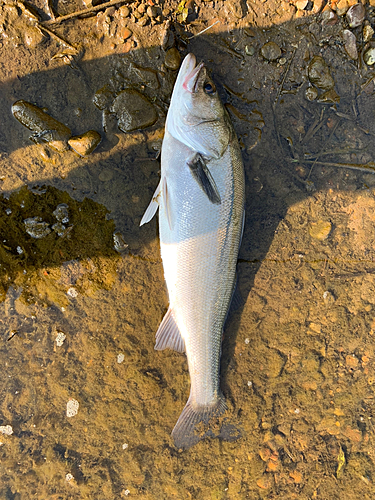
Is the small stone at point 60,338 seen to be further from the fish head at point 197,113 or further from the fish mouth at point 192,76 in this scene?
the fish mouth at point 192,76

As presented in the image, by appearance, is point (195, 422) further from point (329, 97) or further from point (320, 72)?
point (320, 72)

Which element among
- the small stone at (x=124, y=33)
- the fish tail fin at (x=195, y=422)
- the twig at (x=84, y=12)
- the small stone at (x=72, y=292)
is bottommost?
the fish tail fin at (x=195, y=422)

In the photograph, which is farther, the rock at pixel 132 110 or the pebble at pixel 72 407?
the pebble at pixel 72 407

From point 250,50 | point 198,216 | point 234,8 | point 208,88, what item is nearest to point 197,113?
point 208,88

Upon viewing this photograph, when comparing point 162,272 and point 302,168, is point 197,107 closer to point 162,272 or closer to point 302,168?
point 302,168

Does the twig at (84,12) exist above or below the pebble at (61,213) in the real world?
above

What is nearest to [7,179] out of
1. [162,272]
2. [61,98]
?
[61,98]

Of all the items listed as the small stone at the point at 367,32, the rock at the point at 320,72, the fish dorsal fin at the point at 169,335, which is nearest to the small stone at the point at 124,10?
the rock at the point at 320,72

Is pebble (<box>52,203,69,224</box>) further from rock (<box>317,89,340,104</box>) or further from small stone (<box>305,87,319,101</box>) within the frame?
rock (<box>317,89,340,104</box>)
